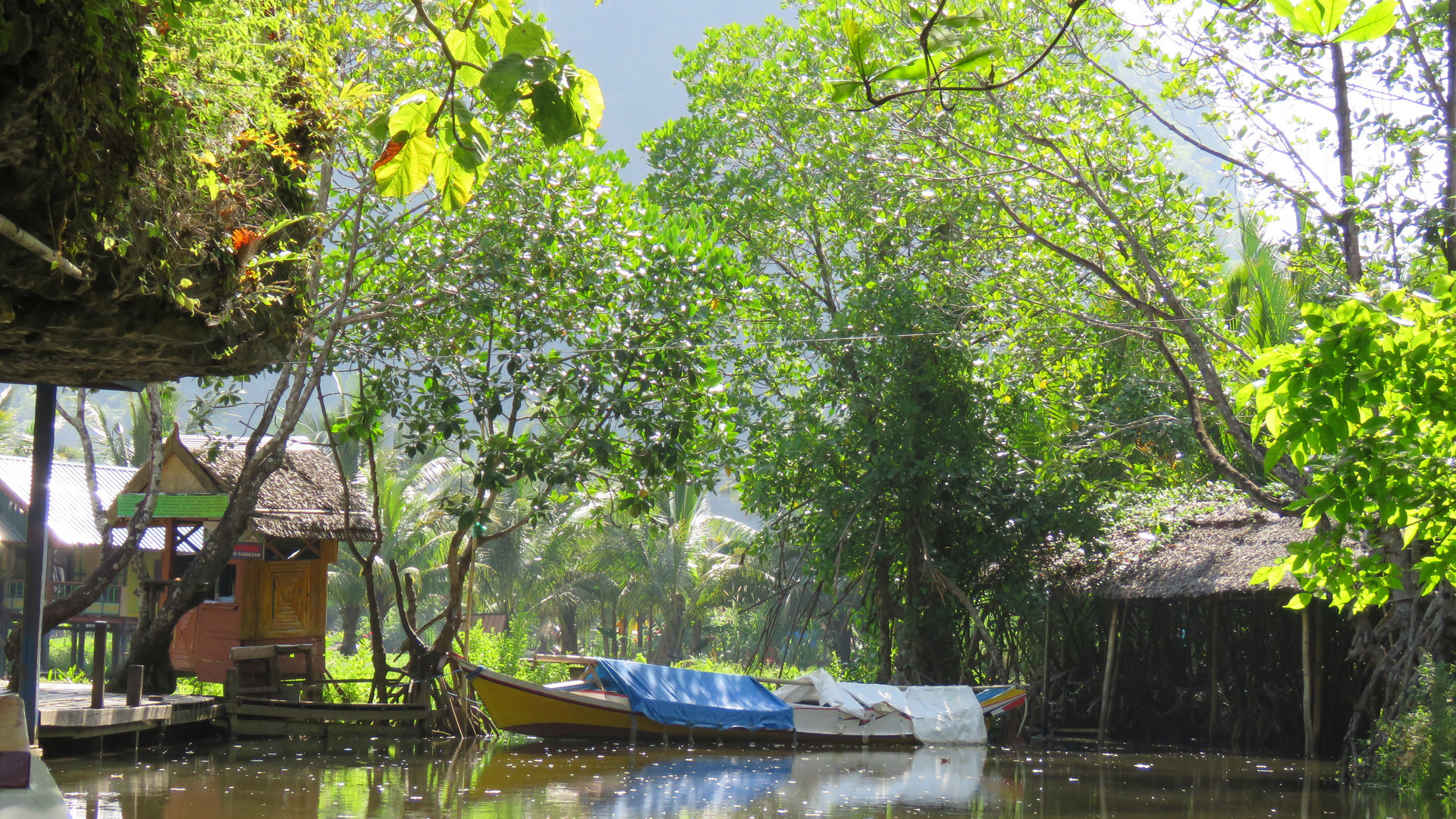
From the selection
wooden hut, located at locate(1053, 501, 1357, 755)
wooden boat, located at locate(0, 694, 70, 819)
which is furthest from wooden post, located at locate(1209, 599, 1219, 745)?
wooden boat, located at locate(0, 694, 70, 819)

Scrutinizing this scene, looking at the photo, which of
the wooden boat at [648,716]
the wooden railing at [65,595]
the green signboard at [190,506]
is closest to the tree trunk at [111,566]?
the green signboard at [190,506]

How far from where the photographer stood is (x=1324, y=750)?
14.4 meters

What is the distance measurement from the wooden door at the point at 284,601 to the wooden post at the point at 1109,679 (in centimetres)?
1017

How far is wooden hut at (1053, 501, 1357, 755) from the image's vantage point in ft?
47.0

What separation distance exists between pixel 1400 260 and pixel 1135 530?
7.16 metres

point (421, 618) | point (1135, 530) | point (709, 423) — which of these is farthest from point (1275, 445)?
point (421, 618)

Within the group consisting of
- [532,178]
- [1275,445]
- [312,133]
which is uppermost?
[532,178]

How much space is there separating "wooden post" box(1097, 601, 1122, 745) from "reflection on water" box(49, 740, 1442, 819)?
1.44 m

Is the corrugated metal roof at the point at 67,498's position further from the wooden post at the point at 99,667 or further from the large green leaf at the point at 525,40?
the large green leaf at the point at 525,40

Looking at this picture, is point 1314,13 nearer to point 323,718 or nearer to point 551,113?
point 551,113

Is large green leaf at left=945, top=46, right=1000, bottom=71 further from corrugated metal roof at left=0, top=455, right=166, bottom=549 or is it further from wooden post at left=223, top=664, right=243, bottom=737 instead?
corrugated metal roof at left=0, top=455, right=166, bottom=549

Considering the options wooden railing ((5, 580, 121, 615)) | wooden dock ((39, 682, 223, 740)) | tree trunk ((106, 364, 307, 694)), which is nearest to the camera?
wooden dock ((39, 682, 223, 740))

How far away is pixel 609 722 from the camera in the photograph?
14.0 m

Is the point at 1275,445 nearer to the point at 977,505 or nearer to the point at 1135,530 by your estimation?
the point at 977,505
